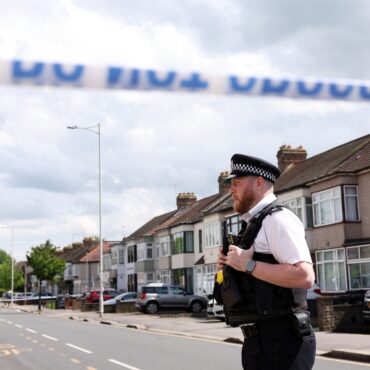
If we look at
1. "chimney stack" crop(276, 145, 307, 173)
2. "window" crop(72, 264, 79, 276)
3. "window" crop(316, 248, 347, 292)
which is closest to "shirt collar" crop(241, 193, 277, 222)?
"window" crop(316, 248, 347, 292)

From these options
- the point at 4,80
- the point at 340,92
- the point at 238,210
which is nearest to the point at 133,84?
the point at 4,80

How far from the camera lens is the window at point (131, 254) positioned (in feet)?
216

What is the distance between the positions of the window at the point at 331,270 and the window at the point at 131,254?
3560 cm

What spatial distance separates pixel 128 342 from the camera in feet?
59.8

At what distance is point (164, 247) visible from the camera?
5744 cm

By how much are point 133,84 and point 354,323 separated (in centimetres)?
1896

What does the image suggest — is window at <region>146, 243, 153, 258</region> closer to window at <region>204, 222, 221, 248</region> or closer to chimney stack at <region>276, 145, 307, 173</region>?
window at <region>204, 222, 221, 248</region>

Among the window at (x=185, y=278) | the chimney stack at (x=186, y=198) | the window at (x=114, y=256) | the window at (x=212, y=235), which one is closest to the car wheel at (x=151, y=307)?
the window at (x=212, y=235)

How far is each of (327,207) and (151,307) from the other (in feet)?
45.1

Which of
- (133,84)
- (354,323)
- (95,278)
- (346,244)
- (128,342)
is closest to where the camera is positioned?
(133,84)

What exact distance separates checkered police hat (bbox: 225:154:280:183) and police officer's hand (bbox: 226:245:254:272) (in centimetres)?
47

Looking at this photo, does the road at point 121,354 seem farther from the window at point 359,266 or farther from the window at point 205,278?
the window at point 205,278

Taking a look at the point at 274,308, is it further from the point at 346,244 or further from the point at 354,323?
the point at 346,244

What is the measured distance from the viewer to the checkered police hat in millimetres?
3648
